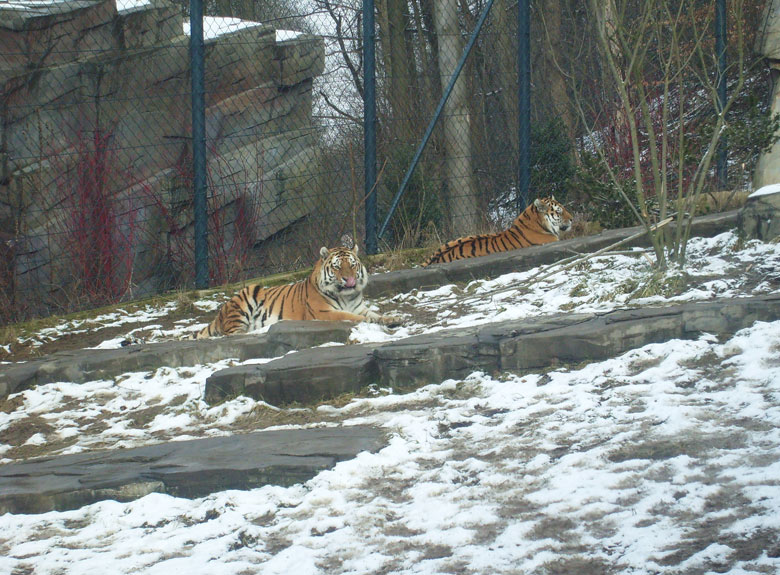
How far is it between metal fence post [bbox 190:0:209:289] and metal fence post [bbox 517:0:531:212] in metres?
3.21

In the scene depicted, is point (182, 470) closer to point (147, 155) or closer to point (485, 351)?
point (485, 351)

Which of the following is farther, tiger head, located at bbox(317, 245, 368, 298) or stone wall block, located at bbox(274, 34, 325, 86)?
stone wall block, located at bbox(274, 34, 325, 86)

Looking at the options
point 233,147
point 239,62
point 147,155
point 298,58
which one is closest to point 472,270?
point 233,147

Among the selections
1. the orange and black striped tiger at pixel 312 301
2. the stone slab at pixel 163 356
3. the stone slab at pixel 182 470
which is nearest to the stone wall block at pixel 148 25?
the orange and black striped tiger at pixel 312 301

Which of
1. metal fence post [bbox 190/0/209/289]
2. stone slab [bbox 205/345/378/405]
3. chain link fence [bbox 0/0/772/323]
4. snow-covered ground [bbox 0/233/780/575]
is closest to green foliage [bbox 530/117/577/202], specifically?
chain link fence [bbox 0/0/772/323]

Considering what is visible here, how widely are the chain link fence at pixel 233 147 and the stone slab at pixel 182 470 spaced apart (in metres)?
4.51

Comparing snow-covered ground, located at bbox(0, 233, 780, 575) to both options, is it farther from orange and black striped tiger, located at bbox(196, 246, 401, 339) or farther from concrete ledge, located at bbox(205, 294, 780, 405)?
orange and black striped tiger, located at bbox(196, 246, 401, 339)

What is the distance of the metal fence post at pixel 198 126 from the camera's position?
7.46 m

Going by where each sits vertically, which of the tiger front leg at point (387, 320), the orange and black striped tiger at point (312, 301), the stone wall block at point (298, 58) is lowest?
the tiger front leg at point (387, 320)

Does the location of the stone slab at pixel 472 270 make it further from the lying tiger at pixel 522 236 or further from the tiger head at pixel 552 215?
the tiger head at pixel 552 215

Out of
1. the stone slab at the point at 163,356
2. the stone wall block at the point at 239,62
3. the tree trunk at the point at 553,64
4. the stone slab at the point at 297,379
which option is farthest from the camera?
the tree trunk at the point at 553,64

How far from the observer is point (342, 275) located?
6.88 metres

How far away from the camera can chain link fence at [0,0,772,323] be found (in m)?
8.81

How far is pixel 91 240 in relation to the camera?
861 centimetres
